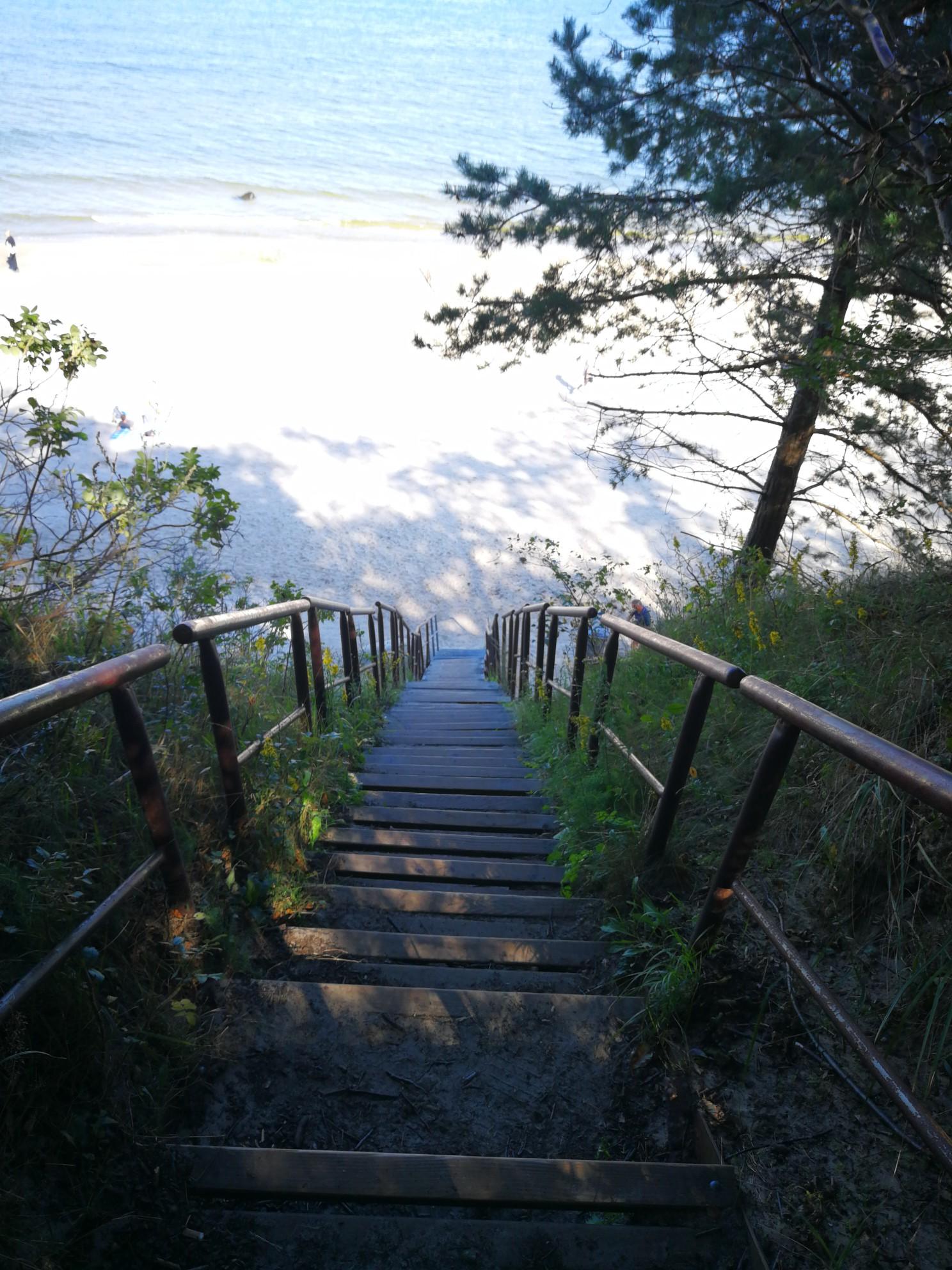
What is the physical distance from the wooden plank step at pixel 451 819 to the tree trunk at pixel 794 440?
313 cm

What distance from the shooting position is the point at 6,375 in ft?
78.5

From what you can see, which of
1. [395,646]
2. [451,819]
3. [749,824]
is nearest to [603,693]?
[451,819]

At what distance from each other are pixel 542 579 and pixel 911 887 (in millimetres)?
20208

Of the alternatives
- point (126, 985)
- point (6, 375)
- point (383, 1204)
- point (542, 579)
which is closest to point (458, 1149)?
point (383, 1204)

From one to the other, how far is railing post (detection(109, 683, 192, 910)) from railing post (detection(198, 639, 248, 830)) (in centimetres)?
42

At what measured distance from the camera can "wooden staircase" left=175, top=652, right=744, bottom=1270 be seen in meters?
1.55

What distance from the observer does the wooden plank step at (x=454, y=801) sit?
173 inches

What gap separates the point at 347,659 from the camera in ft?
21.2

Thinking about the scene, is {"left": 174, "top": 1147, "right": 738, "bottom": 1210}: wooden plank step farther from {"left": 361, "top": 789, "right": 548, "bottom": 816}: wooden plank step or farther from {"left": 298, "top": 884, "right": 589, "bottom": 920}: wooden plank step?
{"left": 361, "top": 789, "right": 548, "bottom": 816}: wooden plank step

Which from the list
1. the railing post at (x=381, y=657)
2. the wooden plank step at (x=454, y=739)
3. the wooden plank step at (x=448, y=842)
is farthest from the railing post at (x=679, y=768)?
the railing post at (x=381, y=657)

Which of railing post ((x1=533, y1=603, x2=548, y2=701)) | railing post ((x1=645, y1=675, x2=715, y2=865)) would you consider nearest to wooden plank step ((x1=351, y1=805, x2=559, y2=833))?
railing post ((x1=645, y1=675, x2=715, y2=865))

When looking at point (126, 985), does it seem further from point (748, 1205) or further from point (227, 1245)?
point (748, 1205)

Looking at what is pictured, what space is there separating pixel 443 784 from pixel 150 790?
112 inches

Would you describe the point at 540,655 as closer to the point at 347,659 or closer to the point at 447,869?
the point at 347,659
